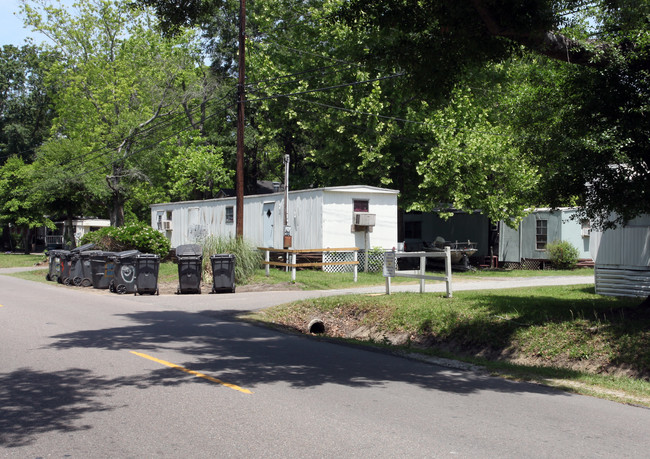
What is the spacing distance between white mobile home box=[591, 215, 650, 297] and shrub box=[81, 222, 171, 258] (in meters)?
18.9

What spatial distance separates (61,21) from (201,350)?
37889mm

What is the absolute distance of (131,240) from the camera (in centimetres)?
2727

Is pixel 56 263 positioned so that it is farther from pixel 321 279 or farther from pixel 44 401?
pixel 44 401

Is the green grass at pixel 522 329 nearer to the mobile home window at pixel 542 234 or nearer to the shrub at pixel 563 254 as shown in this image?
the shrub at pixel 563 254

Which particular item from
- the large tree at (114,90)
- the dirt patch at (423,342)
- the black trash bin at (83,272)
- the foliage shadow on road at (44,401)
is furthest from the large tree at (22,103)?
the foliage shadow on road at (44,401)

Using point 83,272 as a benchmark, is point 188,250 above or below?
above

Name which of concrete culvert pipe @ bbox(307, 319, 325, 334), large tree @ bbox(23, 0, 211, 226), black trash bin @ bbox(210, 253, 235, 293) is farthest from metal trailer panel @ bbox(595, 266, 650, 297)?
large tree @ bbox(23, 0, 211, 226)

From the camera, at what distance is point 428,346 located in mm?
12211

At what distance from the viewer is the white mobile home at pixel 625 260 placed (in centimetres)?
1355

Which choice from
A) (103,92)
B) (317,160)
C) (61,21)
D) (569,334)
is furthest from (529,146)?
(61,21)

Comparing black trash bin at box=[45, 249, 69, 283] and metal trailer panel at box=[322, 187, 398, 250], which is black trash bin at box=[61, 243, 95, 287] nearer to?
black trash bin at box=[45, 249, 69, 283]

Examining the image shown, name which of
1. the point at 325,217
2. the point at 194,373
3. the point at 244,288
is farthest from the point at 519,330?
the point at 325,217

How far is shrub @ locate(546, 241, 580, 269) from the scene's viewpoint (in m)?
29.3

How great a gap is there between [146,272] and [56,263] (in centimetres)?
745
